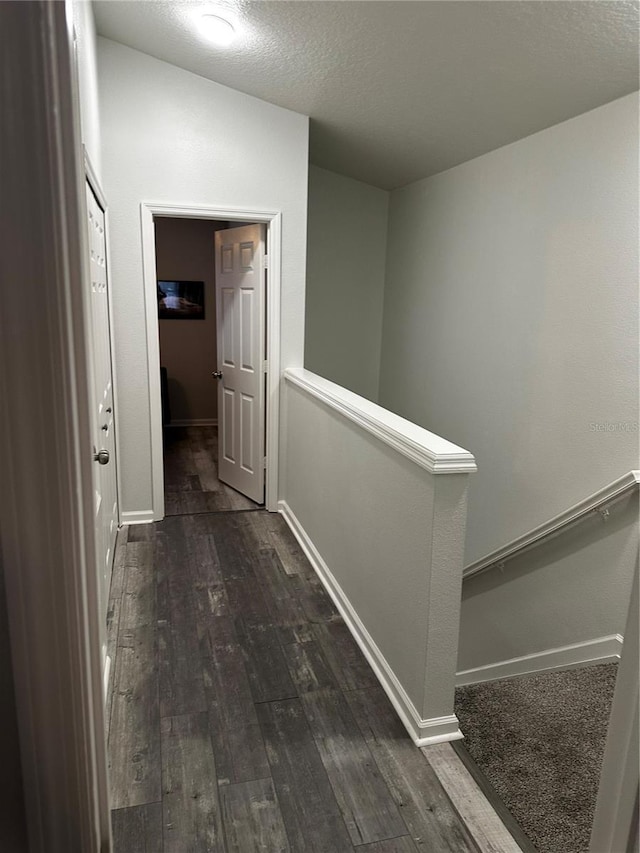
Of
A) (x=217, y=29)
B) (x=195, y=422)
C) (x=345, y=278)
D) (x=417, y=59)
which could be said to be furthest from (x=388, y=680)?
(x=195, y=422)

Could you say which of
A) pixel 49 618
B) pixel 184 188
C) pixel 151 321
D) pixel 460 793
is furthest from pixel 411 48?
pixel 460 793

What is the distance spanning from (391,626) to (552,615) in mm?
1386

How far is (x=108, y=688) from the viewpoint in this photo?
2.31 m

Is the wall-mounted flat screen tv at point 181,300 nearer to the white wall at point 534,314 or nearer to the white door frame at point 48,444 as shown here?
the white wall at point 534,314

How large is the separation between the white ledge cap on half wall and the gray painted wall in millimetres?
3769

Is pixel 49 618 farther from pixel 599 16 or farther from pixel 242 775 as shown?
pixel 599 16

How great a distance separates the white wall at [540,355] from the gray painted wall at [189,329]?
2.93m

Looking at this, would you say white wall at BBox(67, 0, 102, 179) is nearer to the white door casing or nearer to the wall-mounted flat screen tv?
the white door casing

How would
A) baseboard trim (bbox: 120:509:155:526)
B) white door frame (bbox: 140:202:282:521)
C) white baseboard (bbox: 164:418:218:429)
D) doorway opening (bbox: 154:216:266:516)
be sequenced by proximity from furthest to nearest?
white baseboard (bbox: 164:418:218:429), doorway opening (bbox: 154:216:266:516), baseboard trim (bbox: 120:509:155:526), white door frame (bbox: 140:202:282:521)

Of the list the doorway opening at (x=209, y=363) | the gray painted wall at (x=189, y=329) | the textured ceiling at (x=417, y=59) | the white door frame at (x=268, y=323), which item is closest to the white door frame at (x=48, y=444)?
the textured ceiling at (x=417, y=59)

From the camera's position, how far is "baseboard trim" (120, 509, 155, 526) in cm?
401

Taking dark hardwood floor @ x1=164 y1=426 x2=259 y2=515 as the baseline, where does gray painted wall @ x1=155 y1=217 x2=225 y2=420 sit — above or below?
above

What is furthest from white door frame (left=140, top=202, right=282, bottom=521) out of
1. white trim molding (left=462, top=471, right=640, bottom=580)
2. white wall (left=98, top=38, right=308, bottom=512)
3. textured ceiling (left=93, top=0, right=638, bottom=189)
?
white trim molding (left=462, top=471, right=640, bottom=580)

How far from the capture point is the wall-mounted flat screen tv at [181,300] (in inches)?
261
